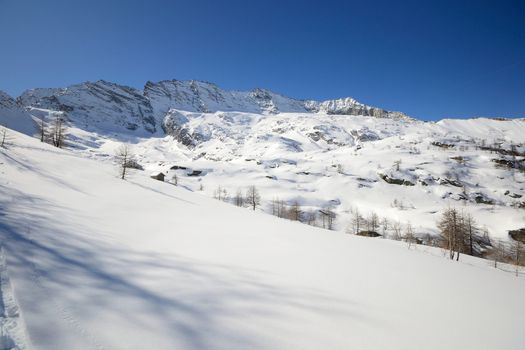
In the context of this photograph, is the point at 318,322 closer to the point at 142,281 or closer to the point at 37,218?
the point at 142,281

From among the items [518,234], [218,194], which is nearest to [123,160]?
[218,194]

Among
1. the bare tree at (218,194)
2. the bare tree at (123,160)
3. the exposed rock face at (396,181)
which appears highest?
the exposed rock face at (396,181)

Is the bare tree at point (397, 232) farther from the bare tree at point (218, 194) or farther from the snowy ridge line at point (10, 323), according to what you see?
the snowy ridge line at point (10, 323)

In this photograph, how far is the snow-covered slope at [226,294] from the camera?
10.6 feet

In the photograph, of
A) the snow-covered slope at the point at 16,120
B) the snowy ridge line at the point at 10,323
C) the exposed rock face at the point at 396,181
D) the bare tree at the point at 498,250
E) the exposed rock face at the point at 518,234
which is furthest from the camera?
the snow-covered slope at the point at 16,120

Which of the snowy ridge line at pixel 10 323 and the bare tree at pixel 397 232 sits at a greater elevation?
the snowy ridge line at pixel 10 323

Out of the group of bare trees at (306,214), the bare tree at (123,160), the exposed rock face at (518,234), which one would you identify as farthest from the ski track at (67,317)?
the exposed rock face at (518,234)

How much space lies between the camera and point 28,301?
3.44 metres

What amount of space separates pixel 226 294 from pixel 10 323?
290cm

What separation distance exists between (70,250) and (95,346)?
156 inches

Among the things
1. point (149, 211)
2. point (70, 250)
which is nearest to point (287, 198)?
point (149, 211)

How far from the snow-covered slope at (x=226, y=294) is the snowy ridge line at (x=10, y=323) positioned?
0.03 m

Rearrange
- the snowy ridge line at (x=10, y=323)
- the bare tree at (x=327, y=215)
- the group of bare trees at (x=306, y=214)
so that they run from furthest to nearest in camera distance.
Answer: the bare tree at (x=327, y=215)
the group of bare trees at (x=306, y=214)
the snowy ridge line at (x=10, y=323)

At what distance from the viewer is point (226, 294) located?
4.46 metres
